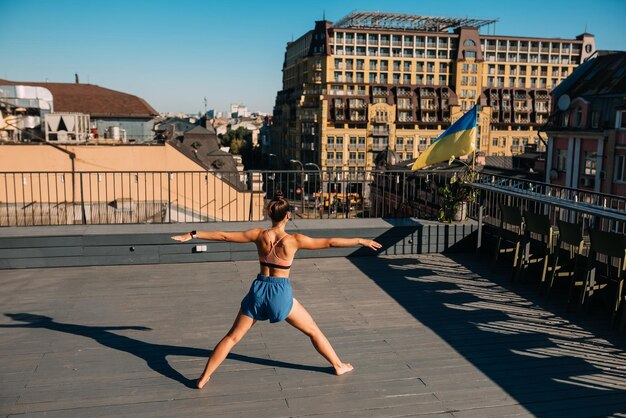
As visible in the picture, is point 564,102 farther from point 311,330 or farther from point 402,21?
point 402,21

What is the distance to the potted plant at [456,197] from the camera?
400 inches

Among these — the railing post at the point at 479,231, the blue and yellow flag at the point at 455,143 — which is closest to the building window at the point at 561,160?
the railing post at the point at 479,231

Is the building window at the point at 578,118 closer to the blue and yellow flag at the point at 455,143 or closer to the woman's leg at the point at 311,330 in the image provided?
the blue and yellow flag at the point at 455,143

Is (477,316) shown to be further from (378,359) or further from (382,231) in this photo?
(382,231)

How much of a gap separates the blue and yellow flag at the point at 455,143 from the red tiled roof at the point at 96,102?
4993 cm

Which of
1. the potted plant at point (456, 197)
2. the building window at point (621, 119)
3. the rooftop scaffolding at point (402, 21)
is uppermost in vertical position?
the rooftop scaffolding at point (402, 21)

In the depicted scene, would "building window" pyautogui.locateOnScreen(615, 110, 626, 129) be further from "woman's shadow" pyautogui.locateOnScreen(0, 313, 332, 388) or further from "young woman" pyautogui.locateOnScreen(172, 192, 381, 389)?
"young woman" pyautogui.locateOnScreen(172, 192, 381, 389)

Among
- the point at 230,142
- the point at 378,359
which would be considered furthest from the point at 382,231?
the point at 230,142

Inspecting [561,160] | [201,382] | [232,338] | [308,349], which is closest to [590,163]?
[561,160]

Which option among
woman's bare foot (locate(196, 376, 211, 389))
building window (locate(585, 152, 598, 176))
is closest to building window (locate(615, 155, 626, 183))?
building window (locate(585, 152, 598, 176))

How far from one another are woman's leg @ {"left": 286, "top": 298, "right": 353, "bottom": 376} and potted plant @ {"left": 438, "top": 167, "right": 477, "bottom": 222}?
18.7 ft

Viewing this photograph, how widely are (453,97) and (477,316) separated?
311 feet

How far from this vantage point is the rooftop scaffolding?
102062mm

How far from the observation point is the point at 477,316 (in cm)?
688
